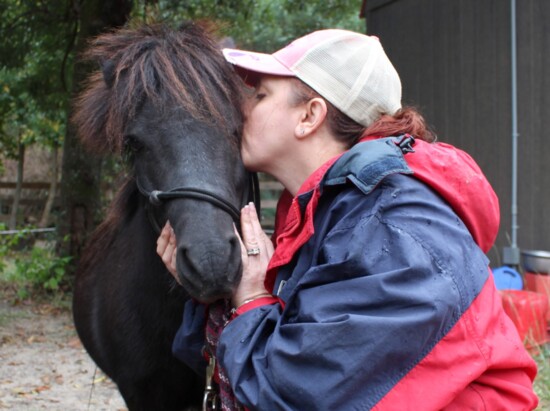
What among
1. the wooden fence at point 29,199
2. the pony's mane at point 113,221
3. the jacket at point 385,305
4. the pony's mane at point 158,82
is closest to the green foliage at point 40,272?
the pony's mane at point 113,221

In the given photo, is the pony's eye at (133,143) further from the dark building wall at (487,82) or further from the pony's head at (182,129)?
the dark building wall at (487,82)

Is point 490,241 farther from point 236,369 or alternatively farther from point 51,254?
point 51,254

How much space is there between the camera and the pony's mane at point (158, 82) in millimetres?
2080

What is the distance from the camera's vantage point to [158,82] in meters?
2.15

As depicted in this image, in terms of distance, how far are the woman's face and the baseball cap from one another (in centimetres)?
8

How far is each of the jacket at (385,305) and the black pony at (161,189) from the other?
0.90 ft

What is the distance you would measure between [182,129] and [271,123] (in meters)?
0.35

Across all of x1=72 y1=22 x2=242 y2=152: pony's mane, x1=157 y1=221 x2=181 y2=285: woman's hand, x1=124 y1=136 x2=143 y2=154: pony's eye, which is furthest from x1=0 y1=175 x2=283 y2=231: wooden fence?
x1=157 y1=221 x2=181 y2=285: woman's hand

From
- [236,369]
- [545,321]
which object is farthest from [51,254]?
[236,369]

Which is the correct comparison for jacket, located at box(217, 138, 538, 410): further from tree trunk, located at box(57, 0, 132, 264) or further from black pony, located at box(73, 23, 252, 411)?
tree trunk, located at box(57, 0, 132, 264)

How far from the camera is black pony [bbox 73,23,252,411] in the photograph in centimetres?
175

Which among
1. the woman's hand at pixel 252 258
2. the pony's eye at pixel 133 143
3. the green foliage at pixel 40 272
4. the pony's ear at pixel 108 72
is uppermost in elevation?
the pony's ear at pixel 108 72

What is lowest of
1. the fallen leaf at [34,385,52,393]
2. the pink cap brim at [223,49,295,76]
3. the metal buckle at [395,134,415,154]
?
the fallen leaf at [34,385,52,393]

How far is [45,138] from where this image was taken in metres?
13.7
